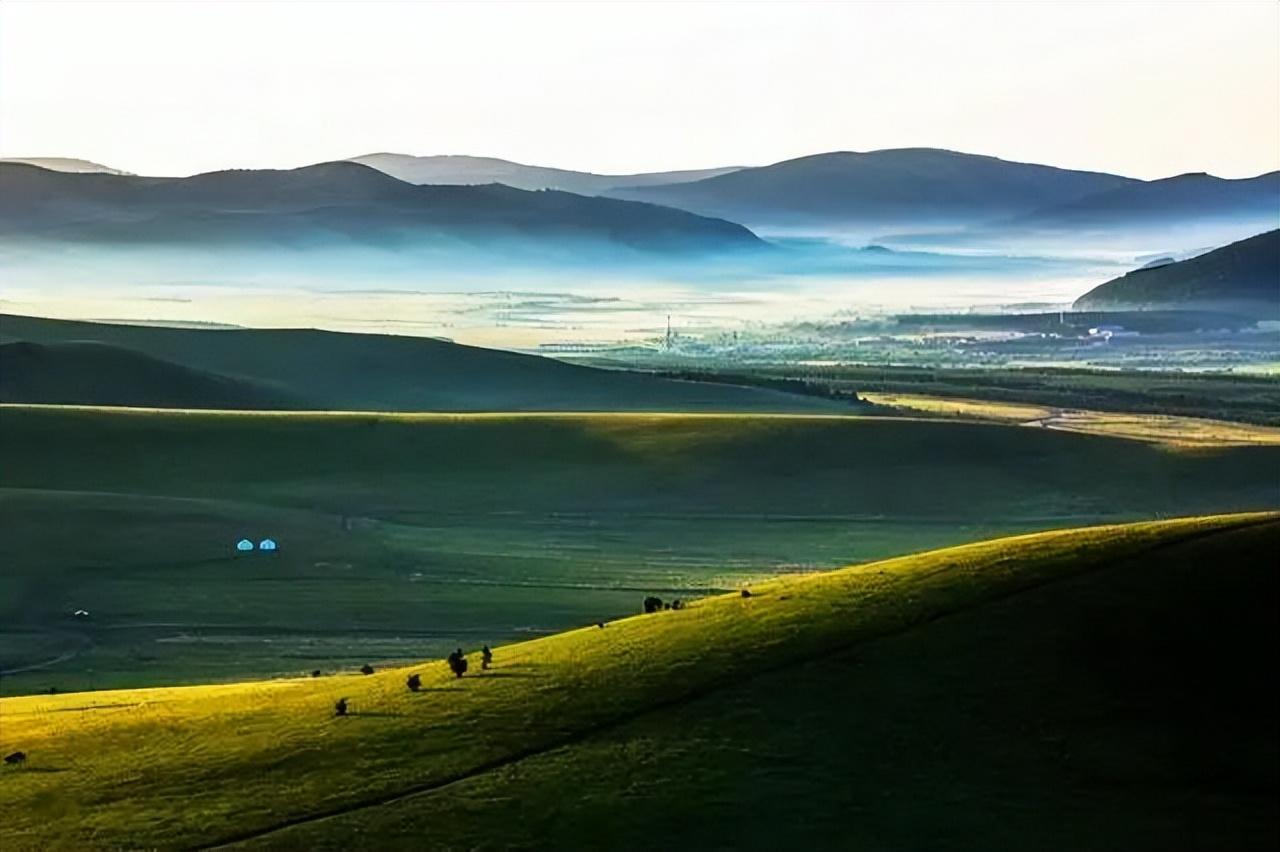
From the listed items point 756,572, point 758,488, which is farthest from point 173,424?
point 756,572

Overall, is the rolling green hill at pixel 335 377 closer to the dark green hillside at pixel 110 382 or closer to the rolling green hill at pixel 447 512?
the dark green hillside at pixel 110 382

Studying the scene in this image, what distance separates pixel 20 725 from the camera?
3784 cm

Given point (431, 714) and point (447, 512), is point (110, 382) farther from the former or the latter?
point (431, 714)

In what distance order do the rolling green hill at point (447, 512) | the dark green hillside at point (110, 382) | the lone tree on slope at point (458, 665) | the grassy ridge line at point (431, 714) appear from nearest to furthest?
the grassy ridge line at point (431, 714)
the lone tree on slope at point (458, 665)
the rolling green hill at point (447, 512)
the dark green hillside at point (110, 382)

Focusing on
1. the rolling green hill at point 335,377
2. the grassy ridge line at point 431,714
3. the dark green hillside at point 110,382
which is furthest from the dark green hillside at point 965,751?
the dark green hillside at point 110,382

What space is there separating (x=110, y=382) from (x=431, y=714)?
11582 centimetres

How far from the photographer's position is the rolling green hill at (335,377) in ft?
461

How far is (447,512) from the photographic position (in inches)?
3647

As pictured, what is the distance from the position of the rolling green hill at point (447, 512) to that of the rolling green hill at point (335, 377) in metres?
25.9

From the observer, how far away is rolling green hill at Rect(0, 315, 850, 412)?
140 meters

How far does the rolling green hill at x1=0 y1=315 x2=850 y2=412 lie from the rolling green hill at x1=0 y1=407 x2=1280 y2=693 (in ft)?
85.1

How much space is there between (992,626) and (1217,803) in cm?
677

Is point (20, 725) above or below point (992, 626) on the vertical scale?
below

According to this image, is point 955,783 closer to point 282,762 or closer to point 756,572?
point 282,762
